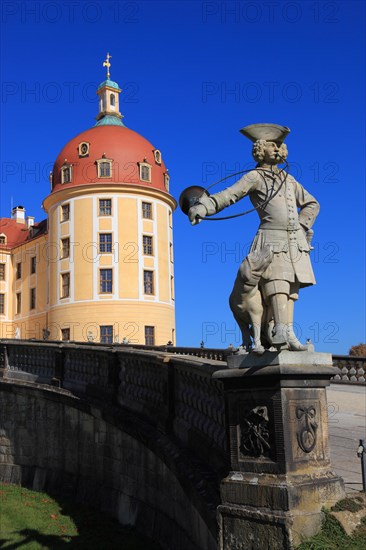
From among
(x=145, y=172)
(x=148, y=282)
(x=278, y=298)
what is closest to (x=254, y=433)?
(x=278, y=298)

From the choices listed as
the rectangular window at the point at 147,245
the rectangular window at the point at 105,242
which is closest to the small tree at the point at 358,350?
the rectangular window at the point at 147,245

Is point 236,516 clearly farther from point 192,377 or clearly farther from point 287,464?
point 192,377

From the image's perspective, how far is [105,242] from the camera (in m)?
42.6

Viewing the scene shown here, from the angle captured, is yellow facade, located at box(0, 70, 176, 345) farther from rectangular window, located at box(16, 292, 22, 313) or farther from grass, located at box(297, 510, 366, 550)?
grass, located at box(297, 510, 366, 550)

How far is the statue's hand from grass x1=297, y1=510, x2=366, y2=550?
2.75 meters

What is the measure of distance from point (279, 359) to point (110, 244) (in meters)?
38.2

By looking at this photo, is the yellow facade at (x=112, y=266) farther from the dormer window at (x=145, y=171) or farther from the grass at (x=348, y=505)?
the grass at (x=348, y=505)

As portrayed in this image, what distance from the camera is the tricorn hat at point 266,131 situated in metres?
5.77

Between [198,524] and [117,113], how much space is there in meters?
47.4

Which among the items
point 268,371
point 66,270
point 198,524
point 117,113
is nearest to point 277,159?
point 268,371

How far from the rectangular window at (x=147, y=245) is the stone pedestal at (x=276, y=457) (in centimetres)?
3819

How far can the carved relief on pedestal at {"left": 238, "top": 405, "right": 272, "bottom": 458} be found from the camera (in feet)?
16.4

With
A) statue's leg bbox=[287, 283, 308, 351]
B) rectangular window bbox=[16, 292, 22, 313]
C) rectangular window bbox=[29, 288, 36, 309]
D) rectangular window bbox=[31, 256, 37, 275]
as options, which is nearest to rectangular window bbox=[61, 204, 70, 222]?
rectangular window bbox=[31, 256, 37, 275]

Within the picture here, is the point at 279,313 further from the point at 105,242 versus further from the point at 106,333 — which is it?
the point at 105,242
